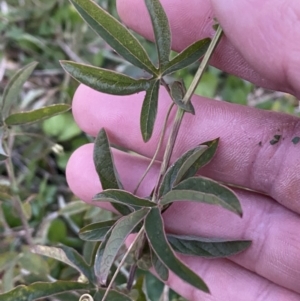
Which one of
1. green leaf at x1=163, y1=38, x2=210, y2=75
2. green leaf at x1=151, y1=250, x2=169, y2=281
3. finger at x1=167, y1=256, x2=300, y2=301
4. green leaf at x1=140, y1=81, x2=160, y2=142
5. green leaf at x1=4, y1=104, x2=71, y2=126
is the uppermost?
green leaf at x1=163, y1=38, x2=210, y2=75

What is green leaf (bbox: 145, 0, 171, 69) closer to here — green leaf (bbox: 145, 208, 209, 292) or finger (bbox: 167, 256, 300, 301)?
green leaf (bbox: 145, 208, 209, 292)

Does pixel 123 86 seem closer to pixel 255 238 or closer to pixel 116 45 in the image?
pixel 116 45

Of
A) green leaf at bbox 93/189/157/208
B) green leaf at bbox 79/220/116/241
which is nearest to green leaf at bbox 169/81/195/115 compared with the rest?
green leaf at bbox 93/189/157/208

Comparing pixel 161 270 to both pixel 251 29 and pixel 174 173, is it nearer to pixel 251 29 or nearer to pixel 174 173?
pixel 174 173

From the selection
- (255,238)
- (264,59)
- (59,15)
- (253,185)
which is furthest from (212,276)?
(59,15)

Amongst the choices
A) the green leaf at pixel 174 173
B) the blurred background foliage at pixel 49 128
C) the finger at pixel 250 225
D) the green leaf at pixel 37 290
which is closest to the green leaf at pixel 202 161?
the green leaf at pixel 174 173

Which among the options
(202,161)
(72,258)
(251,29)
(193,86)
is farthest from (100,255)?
(251,29)
